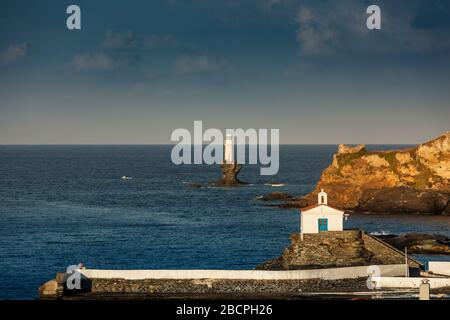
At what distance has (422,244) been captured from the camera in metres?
71.9

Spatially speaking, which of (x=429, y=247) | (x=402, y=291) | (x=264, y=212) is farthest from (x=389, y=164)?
(x=402, y=291)

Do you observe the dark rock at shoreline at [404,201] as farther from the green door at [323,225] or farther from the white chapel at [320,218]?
the green door at [323,225]

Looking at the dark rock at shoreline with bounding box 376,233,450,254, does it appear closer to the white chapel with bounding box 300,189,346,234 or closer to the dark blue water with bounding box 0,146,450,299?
the dark blue water with bounding box 0,146,450,299

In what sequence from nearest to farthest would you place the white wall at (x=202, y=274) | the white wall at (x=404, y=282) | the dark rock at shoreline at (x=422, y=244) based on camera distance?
1. the white wall at (x=404, y=282)
2. the white wall at (x=202, y=274)
3. the dark rock at shoreline at (x=422, y=244)

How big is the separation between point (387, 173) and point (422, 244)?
45093 mm

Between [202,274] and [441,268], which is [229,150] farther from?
[202,274]

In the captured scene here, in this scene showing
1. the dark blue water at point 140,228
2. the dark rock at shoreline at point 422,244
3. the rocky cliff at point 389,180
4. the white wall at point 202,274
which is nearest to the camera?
the white wall at point 202,274

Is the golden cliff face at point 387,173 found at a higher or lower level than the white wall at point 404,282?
higher

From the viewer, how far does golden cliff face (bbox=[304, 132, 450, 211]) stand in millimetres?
113938

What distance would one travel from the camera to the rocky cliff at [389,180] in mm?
109188

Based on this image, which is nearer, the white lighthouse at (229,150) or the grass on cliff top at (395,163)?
the grass on cliff top at (395,163)

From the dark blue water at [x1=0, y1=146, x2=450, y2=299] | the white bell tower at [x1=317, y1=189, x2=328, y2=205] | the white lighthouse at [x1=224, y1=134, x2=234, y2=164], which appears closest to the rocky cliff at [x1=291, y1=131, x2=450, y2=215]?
the dark blue water at [x1=0, y1=146, x2=450, y2=299]

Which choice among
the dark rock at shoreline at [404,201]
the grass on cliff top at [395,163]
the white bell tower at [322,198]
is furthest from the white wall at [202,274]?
the grass on cliff top at [395,163]
